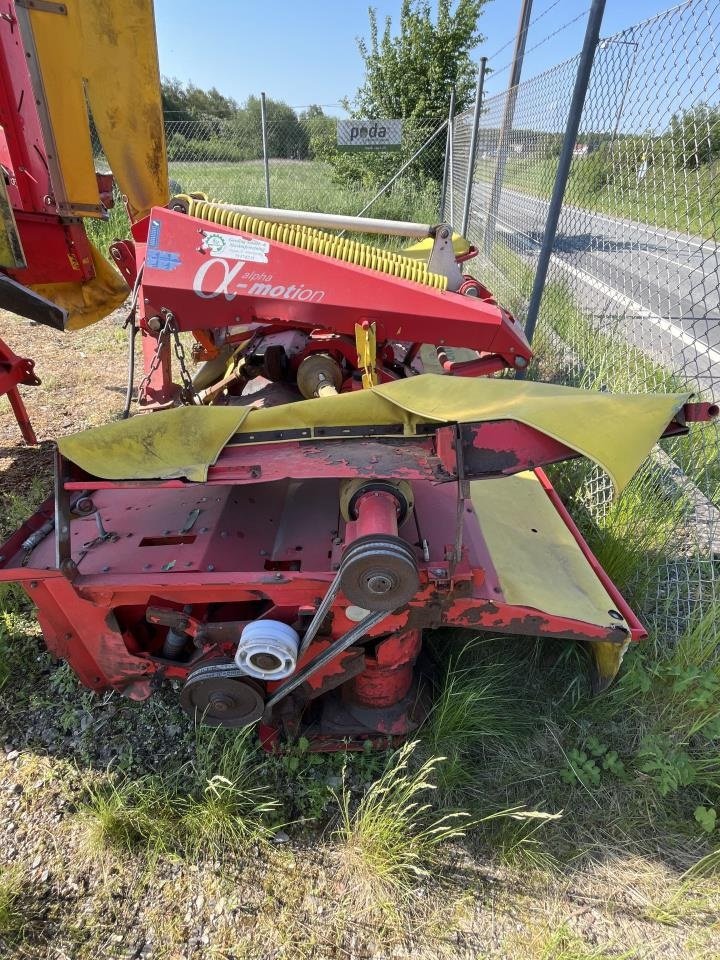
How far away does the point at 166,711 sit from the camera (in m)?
2.35

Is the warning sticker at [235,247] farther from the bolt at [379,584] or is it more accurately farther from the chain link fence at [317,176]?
the chain link fence at [317,176]

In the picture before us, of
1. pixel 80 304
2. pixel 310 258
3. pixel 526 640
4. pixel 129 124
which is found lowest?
pixel 526 640

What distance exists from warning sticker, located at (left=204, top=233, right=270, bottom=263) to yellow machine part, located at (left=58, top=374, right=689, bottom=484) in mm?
823

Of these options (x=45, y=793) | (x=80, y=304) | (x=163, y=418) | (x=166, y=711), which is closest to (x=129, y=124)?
(x=80, y=304)

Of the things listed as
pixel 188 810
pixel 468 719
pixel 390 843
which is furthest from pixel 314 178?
pixel 390 843

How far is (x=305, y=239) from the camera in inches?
96.8

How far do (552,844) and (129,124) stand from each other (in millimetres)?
3763

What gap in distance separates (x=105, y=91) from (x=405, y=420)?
98.1 inches

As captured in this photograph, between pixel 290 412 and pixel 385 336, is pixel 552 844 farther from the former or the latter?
pixel 385 336

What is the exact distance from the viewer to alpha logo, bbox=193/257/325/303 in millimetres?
2285

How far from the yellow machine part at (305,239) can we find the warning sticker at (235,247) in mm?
151

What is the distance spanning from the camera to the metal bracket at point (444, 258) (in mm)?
2691

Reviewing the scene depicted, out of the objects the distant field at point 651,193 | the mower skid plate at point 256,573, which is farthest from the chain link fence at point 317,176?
the mower skid plate at point 256,573

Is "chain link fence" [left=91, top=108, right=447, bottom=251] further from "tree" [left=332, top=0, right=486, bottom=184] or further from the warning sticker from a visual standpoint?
the warning sticker
